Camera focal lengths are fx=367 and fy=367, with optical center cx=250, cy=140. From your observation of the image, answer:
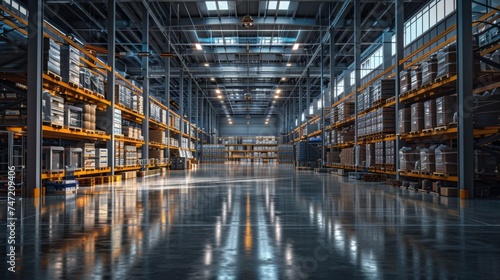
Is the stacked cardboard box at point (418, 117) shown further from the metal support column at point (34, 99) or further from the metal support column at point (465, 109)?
the metal support column at point (34, 99)

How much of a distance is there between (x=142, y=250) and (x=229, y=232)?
104 cm

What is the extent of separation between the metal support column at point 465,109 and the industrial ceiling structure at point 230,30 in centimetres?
796

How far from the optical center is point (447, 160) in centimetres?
761

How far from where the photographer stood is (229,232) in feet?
12.9

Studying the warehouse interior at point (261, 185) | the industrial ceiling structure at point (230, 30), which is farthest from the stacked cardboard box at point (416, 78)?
the industrial ceiling structure at point (230, 30)

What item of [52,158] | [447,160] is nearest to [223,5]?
[52,158]

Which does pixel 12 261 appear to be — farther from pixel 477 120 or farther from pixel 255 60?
pixel 255 60

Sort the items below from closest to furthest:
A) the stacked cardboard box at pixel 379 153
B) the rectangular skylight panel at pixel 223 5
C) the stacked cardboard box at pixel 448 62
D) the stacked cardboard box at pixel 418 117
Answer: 1. the stacked cardboard box at pixel 448 62
2. the stacked cardboard box at pixel 418 117
3. the stacked cardboard box at pixel 379 153
4. the rectangular skylight panel at pixel 223 5

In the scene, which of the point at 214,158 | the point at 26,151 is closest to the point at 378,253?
the point at 26,151

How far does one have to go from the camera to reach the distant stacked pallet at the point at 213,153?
131 ft

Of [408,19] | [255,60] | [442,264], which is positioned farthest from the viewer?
[255,60]

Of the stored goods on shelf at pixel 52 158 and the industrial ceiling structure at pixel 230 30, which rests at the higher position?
the industrial ceiling structure at pixel 230 30

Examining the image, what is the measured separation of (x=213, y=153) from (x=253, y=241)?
36979 mm

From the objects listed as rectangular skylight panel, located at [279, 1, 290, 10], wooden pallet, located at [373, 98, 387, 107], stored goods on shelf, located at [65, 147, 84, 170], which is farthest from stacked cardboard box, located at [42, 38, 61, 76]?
rectangular skylight panel, located at [279, 1, 290, 10]
